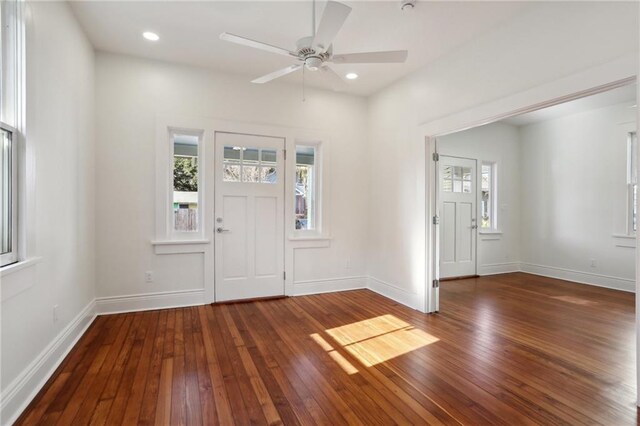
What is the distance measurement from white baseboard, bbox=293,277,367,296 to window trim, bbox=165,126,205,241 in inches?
59.3

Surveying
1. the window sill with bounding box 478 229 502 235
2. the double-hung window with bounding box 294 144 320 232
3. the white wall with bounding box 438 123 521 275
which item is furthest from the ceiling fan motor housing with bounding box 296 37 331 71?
the window sill with bounding box 478 229 502 235

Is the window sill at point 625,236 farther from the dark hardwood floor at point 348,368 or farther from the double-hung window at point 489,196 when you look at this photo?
the double-hung window at point 489,196

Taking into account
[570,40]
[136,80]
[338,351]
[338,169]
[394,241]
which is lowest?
[338,351]

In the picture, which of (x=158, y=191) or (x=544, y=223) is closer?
→ (x=158, y=191)

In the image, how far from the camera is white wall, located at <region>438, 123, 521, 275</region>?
5777mm

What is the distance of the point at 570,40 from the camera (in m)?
2.37

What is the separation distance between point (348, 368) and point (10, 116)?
278 cm

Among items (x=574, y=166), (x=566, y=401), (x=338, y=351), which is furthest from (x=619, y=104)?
(x=338, y=351)

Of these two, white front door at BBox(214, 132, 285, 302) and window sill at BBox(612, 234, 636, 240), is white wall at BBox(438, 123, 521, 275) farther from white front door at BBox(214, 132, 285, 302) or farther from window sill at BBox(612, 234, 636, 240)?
white front door at BBox(214, 132, 285, 302)

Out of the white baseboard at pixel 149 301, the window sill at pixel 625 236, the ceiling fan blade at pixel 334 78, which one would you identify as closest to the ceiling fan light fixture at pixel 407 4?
the ceiling fan blade at pixel 334 78

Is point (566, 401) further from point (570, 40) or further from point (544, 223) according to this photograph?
point (544, 223)

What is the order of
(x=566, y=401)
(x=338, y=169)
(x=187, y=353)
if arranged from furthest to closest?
1. (x=338, y=169)
2. (x=187, y=353)
3. (x=566, y=401)

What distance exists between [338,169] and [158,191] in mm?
2414

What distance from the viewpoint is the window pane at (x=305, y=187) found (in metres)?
4.54
